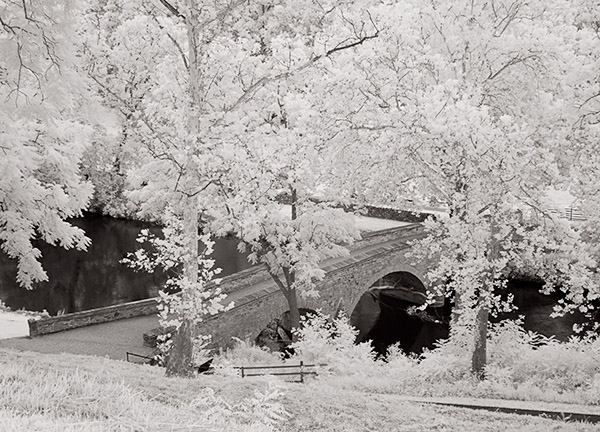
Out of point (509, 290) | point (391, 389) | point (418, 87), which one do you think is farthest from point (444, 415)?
point (509, 290)

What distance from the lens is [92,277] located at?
103ft

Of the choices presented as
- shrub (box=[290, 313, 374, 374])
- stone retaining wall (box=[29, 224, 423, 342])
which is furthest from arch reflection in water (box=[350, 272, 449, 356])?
shrub (box=[290, 313, 374, 374])

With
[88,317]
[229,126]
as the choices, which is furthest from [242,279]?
[229,126]

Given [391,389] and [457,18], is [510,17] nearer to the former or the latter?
[457,18]

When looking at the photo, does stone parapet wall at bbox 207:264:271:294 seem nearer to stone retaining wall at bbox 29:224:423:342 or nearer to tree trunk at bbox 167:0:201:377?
stone retaining wall at bbox 29:224:423:342

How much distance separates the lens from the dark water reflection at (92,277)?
28109 mm

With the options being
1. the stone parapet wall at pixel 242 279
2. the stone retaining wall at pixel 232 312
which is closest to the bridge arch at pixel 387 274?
the stone retaining wall at pixel 232 312

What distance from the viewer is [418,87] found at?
17.9m

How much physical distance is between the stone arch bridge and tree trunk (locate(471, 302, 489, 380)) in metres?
3.66

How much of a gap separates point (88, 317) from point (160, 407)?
608 inches

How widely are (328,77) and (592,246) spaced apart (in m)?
7.88

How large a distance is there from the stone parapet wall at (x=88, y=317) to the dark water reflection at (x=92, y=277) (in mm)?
5776

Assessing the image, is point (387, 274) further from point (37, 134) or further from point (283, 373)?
point (37, 134)

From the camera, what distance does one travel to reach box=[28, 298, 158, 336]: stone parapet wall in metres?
20.1
